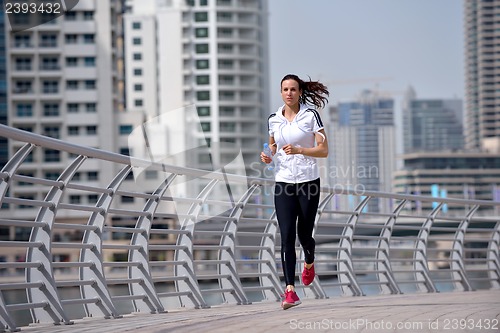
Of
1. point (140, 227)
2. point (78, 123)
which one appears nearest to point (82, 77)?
point (78, 123)

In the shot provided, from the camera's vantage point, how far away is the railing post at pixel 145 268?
891 centimetres

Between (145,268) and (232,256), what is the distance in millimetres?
1540

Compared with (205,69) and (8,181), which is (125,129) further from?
(8,181)

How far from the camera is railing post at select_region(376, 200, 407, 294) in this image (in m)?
12.8

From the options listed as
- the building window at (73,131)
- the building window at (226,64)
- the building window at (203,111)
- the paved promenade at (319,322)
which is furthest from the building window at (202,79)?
the paved promenade at (319,322)

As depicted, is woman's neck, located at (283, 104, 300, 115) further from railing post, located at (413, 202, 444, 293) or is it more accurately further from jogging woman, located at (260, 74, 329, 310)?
railing post, located at (413, 202, 444, 293)

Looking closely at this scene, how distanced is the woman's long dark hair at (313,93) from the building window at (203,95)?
119585 millimetres

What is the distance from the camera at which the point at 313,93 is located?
813cm

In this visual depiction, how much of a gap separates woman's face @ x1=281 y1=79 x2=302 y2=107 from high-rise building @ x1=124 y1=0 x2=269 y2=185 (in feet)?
378

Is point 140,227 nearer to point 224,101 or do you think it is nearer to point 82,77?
point 82,77

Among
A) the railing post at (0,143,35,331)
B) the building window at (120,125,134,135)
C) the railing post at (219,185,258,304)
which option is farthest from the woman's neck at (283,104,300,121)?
the building window at (120,125,134,135)

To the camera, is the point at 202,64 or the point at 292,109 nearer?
the point at 292,109

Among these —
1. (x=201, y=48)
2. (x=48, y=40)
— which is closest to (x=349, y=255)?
(x=48, y=40)

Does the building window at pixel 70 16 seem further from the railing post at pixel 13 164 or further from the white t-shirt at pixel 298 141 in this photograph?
the railing post at pixel 13 164
